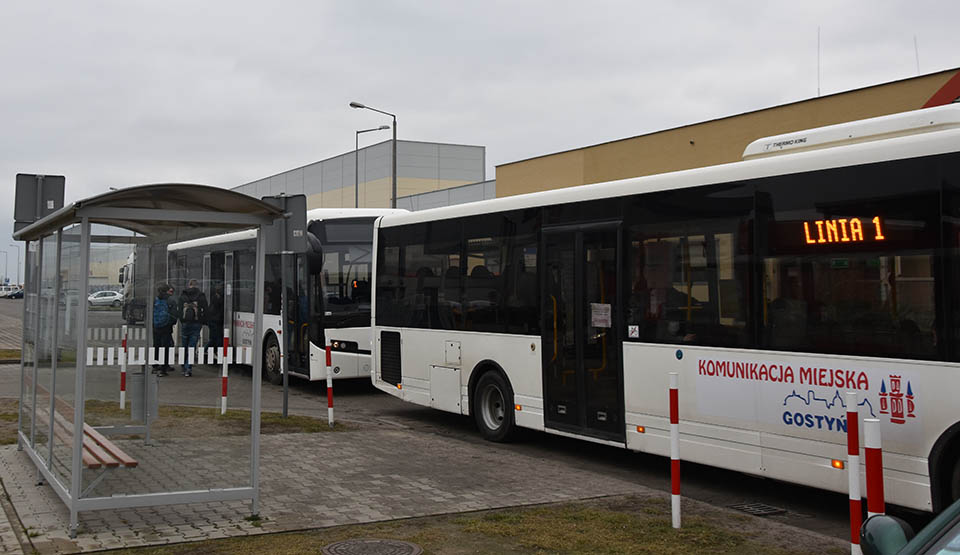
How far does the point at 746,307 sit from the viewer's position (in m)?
8.20

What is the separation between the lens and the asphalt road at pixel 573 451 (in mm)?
7598

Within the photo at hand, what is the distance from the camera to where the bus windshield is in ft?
53.9

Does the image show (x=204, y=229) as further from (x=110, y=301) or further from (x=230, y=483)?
(x=230, y=483)

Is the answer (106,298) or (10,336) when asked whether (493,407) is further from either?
(10,336)

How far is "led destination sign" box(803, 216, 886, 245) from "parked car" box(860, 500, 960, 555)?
4.48 meters

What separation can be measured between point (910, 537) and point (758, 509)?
5.18 meters

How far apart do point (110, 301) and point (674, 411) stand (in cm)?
444

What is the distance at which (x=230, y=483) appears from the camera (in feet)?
24.5

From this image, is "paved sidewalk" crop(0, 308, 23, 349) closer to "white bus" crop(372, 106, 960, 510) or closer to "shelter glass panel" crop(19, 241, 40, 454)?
"shelter glass panel" crop(19, 241, 40, 454)

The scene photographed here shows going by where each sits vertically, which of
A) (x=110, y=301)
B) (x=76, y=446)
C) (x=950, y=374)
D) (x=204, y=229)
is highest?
(x=204, y=229)

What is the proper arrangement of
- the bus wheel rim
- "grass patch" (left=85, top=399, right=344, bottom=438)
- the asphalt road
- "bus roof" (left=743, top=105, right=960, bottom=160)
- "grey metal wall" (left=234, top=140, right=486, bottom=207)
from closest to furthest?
"bus roof" (left=743, top=105, right=960, bottom=160) < "grass patch" (left=85, top=399, right=344, bottom=438) < the asphalt road < the bus wheel rim < "grey metal wall" (left=234, top=140, right=486, bottom=207)

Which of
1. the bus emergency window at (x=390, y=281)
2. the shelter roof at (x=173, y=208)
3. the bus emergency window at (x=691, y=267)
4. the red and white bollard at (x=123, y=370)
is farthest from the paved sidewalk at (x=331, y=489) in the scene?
the bus emergency window at (x=390, y=281)

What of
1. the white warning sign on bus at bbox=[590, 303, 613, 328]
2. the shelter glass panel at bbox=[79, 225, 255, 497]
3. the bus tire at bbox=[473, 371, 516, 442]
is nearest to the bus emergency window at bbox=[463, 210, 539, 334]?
the bus tire at bbox=[473, 371, 516, 442]

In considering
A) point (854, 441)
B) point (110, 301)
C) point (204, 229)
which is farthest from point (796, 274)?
point (110, 301)
